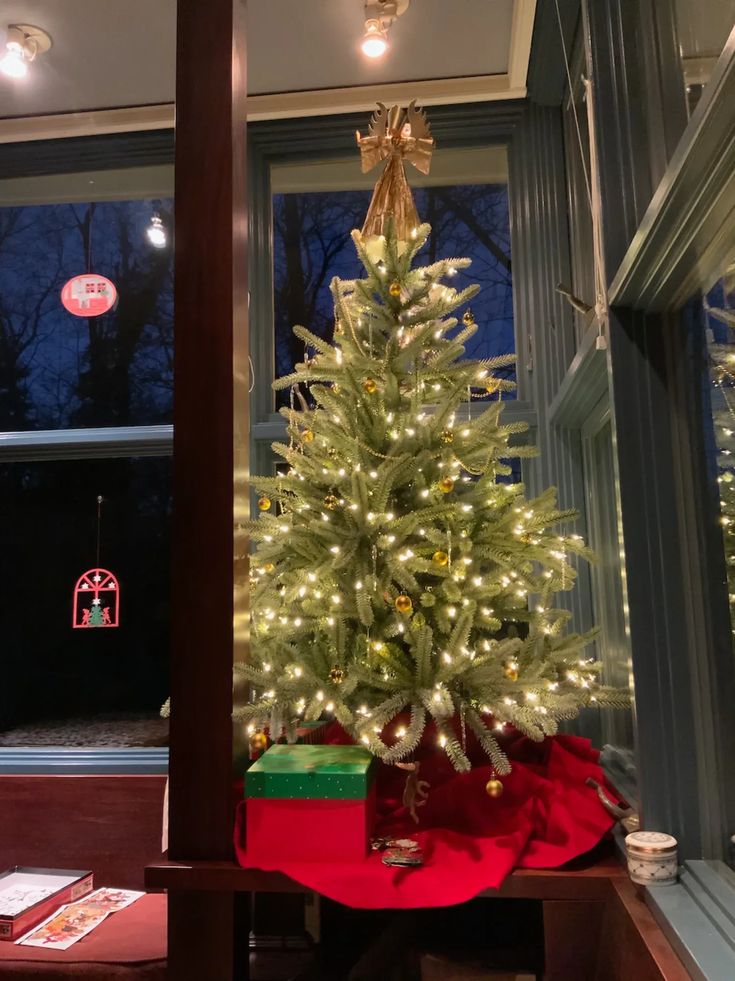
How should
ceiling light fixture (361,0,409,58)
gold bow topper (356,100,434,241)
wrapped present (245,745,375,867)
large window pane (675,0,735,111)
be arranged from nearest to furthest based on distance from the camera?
large window pane (675,0,735,111) < wrapped present (245,745,375,867) < gold bow topper (356,100,434,241) < ceiling light fixture (361,0,409,58)

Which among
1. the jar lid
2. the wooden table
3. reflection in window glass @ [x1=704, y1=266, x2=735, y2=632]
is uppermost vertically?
reflection in window glass @ [x1=704, y1=266, x2=735, y2=632]

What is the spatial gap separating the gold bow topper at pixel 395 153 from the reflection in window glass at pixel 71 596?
4.76 ft

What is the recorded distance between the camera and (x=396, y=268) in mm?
1914

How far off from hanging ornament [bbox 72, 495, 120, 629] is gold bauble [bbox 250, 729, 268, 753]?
1339mm

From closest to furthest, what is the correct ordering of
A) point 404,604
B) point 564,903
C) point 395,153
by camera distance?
point 564,903
point 404,604
point 395,153

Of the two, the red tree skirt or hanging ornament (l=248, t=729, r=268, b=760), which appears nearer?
the red tree skirt

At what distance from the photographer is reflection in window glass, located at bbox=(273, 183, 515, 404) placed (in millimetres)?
3055

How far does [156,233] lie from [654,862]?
312 centimetres

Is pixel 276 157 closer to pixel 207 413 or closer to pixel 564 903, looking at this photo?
pixel 207 413

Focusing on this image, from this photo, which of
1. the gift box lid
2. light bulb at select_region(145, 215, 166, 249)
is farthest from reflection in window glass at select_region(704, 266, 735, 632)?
light bulb at select_region(145, 215, 166, 249)

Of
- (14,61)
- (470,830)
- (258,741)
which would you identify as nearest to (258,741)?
(258,741)

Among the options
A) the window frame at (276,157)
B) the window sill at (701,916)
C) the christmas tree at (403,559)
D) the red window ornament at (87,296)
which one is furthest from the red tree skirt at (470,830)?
the red window ornament at (87,296)

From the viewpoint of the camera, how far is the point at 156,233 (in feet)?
10.9

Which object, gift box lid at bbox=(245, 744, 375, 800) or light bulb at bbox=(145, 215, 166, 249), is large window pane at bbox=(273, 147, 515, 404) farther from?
gift box lid at bbox=(245, 744, 375, 800)
